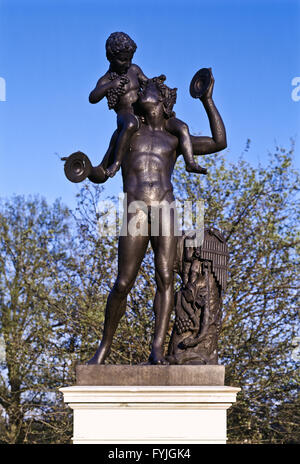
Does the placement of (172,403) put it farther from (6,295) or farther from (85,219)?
(6,295)

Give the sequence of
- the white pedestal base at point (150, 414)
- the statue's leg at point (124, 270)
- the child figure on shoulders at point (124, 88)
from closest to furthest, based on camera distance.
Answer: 1. the white pedestal base at point (150, 414)
2. the statue's leg at point (124, 270)
3. the child figure on shoulders at point (124, 88)

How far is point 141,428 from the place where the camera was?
559cm

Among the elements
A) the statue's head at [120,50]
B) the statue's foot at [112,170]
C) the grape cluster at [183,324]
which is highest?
the statue's head at [120,50]

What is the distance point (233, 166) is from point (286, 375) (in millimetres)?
4196

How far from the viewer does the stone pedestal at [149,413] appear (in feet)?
18.3

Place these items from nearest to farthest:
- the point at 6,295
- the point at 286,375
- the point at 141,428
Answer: the point at 141,428, the point at 286,375, the point at 6,295

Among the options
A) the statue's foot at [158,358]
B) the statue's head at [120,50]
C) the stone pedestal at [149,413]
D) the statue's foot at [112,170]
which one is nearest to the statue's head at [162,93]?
the statue's head at [120,50]

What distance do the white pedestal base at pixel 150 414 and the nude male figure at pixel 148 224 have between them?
0.44m

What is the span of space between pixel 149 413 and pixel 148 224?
5.10 feet

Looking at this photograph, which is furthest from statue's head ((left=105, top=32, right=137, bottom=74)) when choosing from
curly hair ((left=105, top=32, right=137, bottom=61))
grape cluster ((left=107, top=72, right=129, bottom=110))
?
grape cluster ((left=107, top=72, right=129, bottom=110))

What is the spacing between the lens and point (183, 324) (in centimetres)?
628

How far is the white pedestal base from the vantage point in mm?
5590

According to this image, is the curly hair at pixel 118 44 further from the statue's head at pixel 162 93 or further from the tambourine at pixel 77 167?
the tambourine at pixel 77 167
